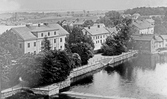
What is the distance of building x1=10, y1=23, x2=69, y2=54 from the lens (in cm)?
750

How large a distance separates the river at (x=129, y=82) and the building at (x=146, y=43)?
194cm

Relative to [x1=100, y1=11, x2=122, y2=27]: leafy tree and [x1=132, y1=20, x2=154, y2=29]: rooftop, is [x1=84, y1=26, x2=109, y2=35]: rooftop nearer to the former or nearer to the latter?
[x1=132, y1=20, x2=154, y2=29]: rooftop

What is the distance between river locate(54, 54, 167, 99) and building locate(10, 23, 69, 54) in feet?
5.14

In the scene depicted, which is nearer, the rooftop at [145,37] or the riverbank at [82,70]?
the riverbank at [82,70]

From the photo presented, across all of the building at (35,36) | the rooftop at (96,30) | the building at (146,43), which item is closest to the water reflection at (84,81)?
the building at (35,36)

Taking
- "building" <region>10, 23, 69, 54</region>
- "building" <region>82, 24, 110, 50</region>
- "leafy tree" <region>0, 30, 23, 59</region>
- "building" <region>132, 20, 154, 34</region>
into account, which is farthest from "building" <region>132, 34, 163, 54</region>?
"leafy tree" <region>0, 30, 23, 59</region>

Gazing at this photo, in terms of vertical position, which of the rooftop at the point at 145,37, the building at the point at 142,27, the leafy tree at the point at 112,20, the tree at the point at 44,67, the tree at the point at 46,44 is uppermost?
the leafy tree at the point at 112,20

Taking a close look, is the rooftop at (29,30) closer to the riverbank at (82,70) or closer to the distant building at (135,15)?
the riverbank at (82,70)

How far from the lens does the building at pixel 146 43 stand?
10.9 meters

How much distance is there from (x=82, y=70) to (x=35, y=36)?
5.06ft

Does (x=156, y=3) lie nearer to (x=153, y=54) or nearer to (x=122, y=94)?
(x=153, y=54)

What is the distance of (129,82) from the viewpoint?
257 inches

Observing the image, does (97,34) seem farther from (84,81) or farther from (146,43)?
(84,81)

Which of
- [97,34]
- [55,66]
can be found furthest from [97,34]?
[55,66]
